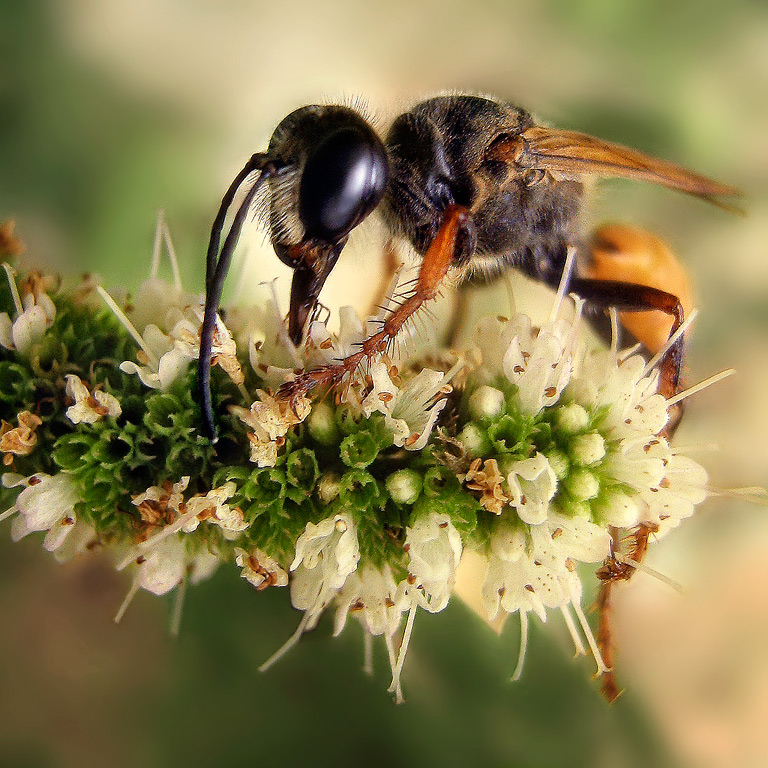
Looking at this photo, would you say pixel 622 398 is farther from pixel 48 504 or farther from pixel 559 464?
pixel 48 504

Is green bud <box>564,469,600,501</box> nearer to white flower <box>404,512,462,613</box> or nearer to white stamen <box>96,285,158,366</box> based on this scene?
white flower <box>404,512,462,613</box>

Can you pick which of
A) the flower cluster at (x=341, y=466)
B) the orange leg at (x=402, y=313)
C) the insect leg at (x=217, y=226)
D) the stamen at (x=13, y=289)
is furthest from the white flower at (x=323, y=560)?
the stamen at (x=13, y=289)

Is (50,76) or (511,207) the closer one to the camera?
(511,207)

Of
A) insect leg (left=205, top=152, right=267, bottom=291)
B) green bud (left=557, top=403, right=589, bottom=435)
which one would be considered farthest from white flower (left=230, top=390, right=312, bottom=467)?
green bud (left=557, top=403, right=589, bottom=435)

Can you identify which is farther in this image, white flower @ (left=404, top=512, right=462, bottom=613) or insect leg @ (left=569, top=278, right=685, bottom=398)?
insect leg @ (left=569, top=278, right=685, bottom=398)

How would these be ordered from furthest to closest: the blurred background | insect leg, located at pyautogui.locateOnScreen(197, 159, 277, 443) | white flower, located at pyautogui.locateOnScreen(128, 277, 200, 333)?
1. the blurred background
2. white flower, located at pyautogui.locateOnScreen(128, 277, 200, 333)
3. insect leg, located at pyautogui.locateOnScreen(197, 159, 277, 443)

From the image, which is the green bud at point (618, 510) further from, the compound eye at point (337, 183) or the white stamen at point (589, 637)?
the compound eye at point (337, 183)

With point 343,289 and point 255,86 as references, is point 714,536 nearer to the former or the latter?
point 343,289

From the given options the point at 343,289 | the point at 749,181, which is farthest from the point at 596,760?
the point at 749,181
